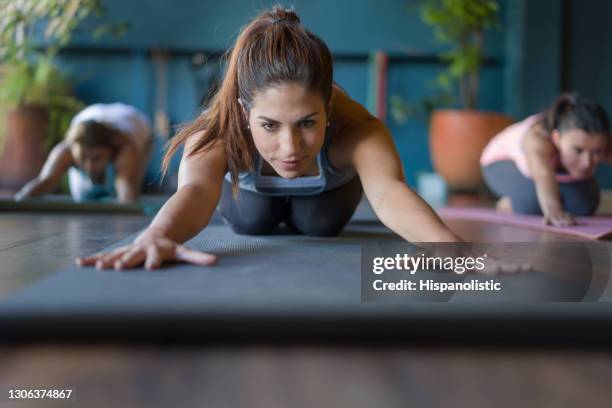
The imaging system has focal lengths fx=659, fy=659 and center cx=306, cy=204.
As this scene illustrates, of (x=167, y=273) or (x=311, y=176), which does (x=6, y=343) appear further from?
(x=311, y=176)

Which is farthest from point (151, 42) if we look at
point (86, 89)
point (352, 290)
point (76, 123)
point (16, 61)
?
point (352, 290)

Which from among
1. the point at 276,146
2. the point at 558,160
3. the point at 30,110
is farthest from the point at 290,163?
the point at 30,110

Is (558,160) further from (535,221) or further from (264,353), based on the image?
(264,353)

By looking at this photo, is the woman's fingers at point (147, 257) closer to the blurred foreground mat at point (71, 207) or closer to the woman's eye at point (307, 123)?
the woman's eye at point (307, 123)

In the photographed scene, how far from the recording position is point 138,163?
2961mm

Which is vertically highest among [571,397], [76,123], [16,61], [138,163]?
[16,61]

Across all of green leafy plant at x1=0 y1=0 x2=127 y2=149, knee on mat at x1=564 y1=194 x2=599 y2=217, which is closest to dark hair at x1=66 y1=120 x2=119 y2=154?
green leafy plant at x1=0 y1=0 x2=127 y2=149

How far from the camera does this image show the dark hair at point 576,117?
218 cm

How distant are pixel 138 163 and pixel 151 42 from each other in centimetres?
168

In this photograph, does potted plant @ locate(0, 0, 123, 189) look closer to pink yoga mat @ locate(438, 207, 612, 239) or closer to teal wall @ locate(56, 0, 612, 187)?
teal wall @ locate(56, 0, 612, 187)

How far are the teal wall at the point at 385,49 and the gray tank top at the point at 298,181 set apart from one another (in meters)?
2.77

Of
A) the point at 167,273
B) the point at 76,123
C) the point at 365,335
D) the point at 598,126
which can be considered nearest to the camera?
the point at 365,335

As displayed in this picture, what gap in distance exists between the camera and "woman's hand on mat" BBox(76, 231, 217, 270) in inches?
43.5

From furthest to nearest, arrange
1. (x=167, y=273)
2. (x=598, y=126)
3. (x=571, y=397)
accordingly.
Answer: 1. (x=598, y=126)
2. (x=167, y=273)
3. (x=571, y=397)
